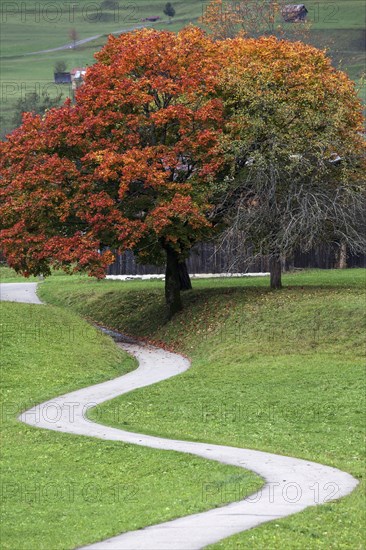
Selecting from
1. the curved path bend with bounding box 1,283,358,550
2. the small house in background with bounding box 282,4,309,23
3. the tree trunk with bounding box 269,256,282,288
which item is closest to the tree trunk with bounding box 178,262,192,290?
the tree trunk with bounding box 269,256,282,288

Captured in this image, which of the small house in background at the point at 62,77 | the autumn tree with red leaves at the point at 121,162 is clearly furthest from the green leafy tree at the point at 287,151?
the small house in background at the point at 62,77

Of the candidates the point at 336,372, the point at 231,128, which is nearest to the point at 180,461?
the point at 336,372

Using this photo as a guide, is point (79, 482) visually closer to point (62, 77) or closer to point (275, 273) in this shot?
point (275, 273)

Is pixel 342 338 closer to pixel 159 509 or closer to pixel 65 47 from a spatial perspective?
Result: pixel 159 509

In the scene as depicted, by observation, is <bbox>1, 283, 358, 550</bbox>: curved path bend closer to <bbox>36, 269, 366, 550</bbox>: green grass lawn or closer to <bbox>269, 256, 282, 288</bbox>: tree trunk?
<bbox>36, 269, 366, 550</bbox>: green grass lawn

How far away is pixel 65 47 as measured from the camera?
195 m

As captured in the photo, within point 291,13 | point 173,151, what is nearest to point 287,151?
point 173,151

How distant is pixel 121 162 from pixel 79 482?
62.8 ft

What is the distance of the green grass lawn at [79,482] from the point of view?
15695 millimetres

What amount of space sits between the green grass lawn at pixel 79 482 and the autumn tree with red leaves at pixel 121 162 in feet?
27.5

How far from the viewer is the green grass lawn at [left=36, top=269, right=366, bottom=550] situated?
16.8m

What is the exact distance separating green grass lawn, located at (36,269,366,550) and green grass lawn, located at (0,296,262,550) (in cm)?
187

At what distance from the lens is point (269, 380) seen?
98.5 feet

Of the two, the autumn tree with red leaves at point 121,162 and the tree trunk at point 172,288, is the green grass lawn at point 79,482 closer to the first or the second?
the autumn tree with red leaves at point 121,162
